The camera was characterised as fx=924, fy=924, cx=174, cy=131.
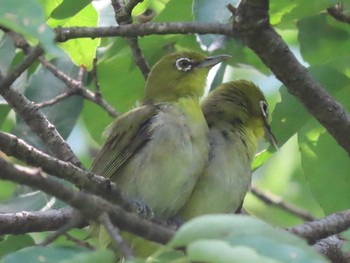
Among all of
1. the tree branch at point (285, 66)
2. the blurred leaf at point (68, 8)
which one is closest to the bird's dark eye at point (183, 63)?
the tree branch at point (285, 66)

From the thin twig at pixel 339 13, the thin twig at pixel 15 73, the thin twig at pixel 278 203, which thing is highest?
the thin twig at pixel 15 73

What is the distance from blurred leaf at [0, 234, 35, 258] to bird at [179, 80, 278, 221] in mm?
1062

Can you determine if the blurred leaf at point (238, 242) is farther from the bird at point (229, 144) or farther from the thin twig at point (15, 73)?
the bird at point (229, 144)

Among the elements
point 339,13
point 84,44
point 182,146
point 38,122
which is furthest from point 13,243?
point 339,13

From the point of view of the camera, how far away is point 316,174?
557 centimetres

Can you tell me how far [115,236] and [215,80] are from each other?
385 cm

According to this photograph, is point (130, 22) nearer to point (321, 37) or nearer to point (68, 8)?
point (68, 8)

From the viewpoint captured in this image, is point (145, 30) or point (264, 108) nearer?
point (145, 30)

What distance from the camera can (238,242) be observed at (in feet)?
8.38

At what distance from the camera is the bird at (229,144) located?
5.63 m

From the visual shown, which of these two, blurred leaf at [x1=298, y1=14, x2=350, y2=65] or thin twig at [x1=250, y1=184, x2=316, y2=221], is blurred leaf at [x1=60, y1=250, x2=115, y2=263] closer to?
blurred leaf at [x1=298, y1=14, x2=350, y2=65]

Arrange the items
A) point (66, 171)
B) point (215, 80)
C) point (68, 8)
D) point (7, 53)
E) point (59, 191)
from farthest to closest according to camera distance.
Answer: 1. point (215, 80)
2. point (7, 53)
3. point (68, 8)
4. point (66, 171)
5. point (59, 191)

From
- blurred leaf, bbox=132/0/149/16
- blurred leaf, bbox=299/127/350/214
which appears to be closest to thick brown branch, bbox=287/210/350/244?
blurred leaf, bbox=299/127/350/214

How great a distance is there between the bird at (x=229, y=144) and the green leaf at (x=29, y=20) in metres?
2.87
